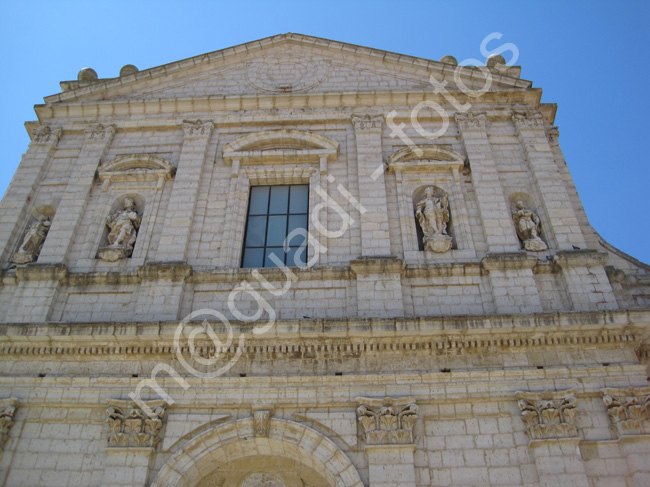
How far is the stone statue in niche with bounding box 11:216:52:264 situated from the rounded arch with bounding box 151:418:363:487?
215 inches

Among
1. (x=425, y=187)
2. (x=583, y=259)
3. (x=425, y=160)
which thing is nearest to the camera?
(x=583, y=259)

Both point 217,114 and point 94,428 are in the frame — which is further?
point 217,114

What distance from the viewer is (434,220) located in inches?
471

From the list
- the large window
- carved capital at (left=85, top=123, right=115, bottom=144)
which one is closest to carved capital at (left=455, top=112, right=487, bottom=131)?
the large window

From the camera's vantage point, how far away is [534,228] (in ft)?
38.7

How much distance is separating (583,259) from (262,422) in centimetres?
633

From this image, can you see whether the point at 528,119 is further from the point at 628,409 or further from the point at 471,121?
the point at 628,409

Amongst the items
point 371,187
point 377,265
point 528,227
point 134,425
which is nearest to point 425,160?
point 371,187

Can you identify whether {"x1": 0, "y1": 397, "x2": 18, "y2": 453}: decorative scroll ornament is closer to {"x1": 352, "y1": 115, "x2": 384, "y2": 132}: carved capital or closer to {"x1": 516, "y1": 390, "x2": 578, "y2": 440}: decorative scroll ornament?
{"x1": 516, "y1": 390, "x2": 578, "y2": 440}: decorative scroll ornament

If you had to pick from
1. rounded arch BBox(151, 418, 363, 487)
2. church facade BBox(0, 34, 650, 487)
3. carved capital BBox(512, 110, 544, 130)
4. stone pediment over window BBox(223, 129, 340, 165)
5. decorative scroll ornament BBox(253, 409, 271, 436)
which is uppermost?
carved capital BBox(512, 110, 544, 130)

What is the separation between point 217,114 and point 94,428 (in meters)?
7.89

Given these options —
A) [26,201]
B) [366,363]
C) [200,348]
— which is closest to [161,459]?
[200,348]

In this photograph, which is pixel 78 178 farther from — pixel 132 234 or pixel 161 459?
→ pixel 161 459

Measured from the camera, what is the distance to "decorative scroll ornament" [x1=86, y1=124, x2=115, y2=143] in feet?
46.3
